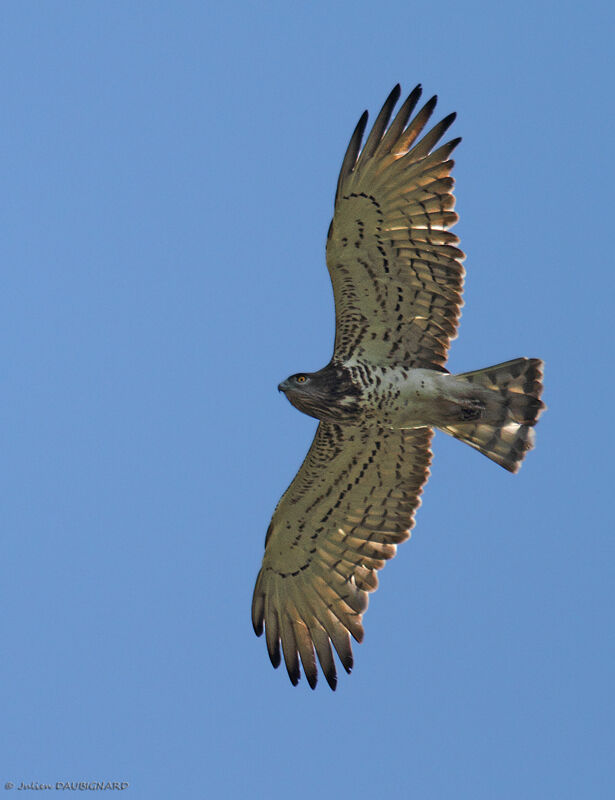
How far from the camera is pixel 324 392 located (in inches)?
470

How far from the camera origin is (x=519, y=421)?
39.6ft

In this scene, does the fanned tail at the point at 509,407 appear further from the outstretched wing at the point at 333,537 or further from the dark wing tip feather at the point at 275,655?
the dark wing tip feather at the point at 275,655

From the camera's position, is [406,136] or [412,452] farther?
[412,452]

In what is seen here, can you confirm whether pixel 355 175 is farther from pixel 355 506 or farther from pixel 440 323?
pixel 355 506

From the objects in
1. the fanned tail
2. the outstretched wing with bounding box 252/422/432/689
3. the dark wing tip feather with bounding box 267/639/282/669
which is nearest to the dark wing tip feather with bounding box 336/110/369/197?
the fanned tail

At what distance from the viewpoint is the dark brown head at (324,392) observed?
1194 centimetres

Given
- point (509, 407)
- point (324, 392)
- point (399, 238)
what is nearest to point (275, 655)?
point (324, 392)

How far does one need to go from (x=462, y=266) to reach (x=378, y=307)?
83cm

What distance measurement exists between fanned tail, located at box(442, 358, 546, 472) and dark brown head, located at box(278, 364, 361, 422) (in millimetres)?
962

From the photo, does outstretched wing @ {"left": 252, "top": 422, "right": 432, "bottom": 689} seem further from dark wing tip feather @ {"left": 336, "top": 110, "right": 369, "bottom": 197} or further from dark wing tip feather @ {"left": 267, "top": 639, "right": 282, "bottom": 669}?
dark wing tip feather @ {"left": 336, "top": 110, "right": 369, "bottom": 197}

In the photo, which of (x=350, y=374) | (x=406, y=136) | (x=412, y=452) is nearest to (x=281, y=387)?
(x=350, y=374)

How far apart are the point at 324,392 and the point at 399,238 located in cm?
148

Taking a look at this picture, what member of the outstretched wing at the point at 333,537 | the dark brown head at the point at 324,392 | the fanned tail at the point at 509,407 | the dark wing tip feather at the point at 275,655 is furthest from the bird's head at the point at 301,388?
the dark wing tip feather at the point at 275,655

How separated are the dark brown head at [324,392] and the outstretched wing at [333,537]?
0.44 metres
